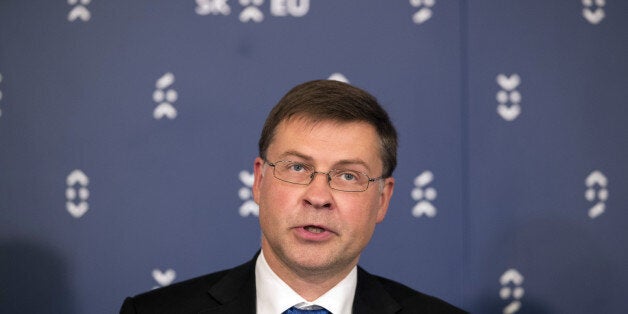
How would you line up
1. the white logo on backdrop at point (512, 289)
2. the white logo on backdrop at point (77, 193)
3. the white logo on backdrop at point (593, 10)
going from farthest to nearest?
the white logo on backdrop at point (593, 10)
the white logo on backdrop at point (512, 289)
the white logo on backdrop at point (77, 193)

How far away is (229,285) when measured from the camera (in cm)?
169

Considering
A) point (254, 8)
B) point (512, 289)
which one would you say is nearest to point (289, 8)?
point (254, 8)

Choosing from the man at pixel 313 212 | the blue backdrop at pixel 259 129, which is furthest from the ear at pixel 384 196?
the blue backdrop at pixel 259 129

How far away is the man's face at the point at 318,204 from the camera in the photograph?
5.05 ft

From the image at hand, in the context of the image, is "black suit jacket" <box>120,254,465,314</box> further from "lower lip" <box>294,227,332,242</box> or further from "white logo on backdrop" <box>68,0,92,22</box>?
"white logo on backdrop" <box>68,0,92,22</box>

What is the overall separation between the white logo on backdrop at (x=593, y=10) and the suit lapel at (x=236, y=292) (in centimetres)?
160

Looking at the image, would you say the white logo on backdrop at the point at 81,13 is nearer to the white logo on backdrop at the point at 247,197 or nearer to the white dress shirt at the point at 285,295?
the white logo on backdrop at the point at 247,197

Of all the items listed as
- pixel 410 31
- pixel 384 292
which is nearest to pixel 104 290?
pixel 384 292

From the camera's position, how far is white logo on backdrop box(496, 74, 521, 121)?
2.49 metres

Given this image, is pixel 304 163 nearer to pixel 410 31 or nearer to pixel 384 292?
pixel 384 292

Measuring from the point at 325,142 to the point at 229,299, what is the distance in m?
0.44

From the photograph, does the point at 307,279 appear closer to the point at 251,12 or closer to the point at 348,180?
the point at 348,180

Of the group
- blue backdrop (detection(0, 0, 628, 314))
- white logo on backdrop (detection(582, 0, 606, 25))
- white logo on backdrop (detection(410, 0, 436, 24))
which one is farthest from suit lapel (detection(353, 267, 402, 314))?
white logo on backdrop (detection(582, 0, 606, 25))

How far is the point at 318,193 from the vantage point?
5.00ft
